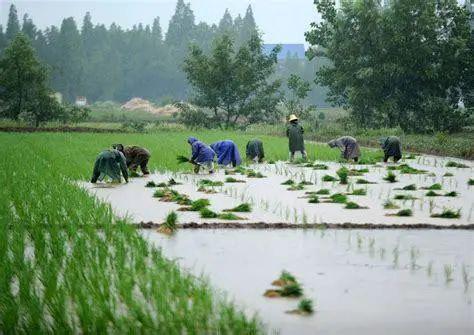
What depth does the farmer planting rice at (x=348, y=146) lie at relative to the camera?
57.0 ft

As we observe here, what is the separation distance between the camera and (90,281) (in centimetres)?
503

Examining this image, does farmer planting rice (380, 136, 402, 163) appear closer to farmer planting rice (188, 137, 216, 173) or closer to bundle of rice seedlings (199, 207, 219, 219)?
farmer planting rice (188, 137, 216, 173)

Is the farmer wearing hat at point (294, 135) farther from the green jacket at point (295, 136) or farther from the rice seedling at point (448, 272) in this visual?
the rice seedling at point (448, 272)

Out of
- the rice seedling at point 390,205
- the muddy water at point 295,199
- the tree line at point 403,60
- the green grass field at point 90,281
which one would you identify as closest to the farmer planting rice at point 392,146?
the muddy water at point 295,199

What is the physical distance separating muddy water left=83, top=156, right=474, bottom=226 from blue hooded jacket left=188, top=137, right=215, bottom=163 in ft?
1.37

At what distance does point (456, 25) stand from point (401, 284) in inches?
1225

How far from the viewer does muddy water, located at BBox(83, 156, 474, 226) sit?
28.8 feet

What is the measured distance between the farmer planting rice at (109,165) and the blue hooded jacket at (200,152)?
6.70 feet

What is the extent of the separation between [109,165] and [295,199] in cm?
330

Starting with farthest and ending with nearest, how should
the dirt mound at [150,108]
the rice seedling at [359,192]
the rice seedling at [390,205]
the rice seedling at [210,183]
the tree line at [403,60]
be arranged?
the dirt mound at [150,108], the tree line at [403,60], the rice seedling at [210,183], the rice seedling at [359,192], the rice seedling at [390,205]

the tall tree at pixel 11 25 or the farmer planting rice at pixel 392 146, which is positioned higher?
the tall tree at pixel 11 25

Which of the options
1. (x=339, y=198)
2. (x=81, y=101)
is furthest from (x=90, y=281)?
(x=81, y=101)

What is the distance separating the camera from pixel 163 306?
4.29 metres

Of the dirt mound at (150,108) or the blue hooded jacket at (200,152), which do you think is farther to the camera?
the dirt mound at (150,108)
